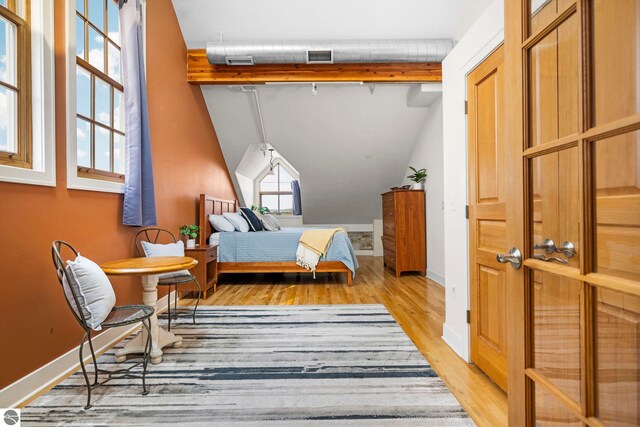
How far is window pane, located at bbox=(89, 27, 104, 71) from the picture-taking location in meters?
2.30

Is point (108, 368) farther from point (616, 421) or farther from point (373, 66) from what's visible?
point (373, 66)

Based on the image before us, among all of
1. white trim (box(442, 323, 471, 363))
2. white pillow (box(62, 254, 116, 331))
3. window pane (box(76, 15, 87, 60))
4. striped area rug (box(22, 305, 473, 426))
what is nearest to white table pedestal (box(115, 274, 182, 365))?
striped area rug (box(22, 305, 473, 426))

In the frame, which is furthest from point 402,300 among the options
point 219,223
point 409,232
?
point 219,223

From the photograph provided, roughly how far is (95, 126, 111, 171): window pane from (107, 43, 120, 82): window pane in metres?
0.49

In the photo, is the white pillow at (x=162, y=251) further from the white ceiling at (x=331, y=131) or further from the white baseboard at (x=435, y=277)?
the white baseboard at (x=435, y=277)

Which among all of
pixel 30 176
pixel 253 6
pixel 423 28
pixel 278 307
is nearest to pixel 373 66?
pixel 423 28

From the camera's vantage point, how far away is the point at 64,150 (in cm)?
192

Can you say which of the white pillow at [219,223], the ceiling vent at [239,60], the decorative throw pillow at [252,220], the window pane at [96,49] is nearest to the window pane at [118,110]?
the window pane at [96,49]

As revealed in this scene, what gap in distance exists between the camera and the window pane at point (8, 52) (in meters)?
1.68

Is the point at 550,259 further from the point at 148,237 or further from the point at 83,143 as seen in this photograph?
the point at 148,237

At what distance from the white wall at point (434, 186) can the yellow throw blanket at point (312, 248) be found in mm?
1496

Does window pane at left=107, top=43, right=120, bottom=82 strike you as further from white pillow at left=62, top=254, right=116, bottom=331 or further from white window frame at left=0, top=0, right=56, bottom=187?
white pillow at left=62, top=254, right=116, bottom=331

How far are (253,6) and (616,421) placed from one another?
406 cm

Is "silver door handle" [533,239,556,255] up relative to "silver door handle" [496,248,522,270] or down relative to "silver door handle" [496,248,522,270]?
up
